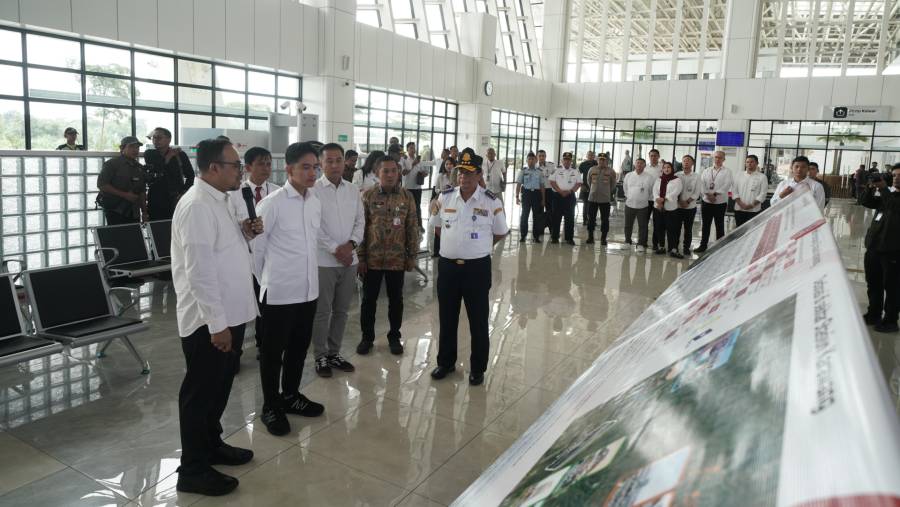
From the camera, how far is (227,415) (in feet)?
12.0

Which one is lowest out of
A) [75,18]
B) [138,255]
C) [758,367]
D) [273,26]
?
[138,255]

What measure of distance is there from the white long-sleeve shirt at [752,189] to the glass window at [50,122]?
11.2 m

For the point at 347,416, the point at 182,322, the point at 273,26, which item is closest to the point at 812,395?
the point at 182,322

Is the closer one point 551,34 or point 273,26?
point 273,26

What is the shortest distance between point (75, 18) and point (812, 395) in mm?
11527

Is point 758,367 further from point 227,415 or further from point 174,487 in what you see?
point 227,415

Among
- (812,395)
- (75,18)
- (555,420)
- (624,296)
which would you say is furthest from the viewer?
(75,18)

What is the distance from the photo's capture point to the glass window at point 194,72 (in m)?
11.8

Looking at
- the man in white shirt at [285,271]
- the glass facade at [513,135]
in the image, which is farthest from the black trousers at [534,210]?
the glass facade at [513,135]

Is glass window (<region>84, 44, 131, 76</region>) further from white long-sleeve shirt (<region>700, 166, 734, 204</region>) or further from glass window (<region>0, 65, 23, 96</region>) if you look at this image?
white long-sleeve shirt (<region>700, 166, 734, 204</region>)

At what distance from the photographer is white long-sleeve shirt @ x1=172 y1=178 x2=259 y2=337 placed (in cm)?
262

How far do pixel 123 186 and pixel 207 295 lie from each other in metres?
4.69

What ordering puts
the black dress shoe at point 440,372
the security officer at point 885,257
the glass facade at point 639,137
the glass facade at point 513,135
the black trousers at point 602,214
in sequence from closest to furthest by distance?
1. the black dress shoe at point 440,372
2. the security officer at point 885,257
3. the black trousers at point 602,214
4. the glass facade at point 639,137
5. the glass facade at point 513,135

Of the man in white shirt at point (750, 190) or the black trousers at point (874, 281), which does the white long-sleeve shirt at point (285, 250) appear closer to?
the black trousers at point (874, 281)
